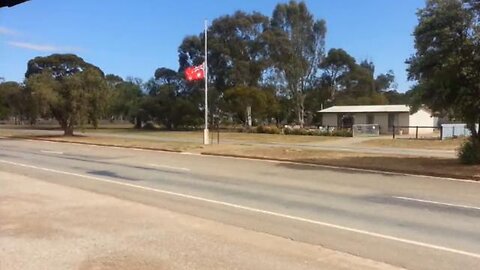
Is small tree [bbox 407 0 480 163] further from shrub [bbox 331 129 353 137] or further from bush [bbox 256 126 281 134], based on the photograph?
bush [bbox 256 126 281 134]

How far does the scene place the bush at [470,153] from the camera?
19.9 meters

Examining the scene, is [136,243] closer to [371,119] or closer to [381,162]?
[381,162]

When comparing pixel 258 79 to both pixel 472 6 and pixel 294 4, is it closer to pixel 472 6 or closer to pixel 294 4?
pixel 294 4

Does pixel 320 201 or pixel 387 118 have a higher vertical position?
pixel 387 118

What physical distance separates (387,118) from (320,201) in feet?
162

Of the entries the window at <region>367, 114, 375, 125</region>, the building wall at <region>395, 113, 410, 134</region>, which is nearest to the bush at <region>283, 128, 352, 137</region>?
the building wall at <region>395, 113, 410, 134</region>

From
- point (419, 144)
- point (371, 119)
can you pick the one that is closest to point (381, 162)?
point (419, 144)

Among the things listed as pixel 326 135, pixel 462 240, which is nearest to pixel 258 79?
pixel 326 135

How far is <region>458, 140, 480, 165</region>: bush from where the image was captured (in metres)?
19.9

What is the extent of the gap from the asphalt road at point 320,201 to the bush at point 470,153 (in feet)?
11.7

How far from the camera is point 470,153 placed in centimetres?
2014

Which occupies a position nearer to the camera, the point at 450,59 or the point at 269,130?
the point at 450,59

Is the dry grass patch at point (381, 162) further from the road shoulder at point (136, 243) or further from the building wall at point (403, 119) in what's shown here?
the building wall at point (403, 119)

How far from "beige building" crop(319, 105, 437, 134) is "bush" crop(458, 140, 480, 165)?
112ft
